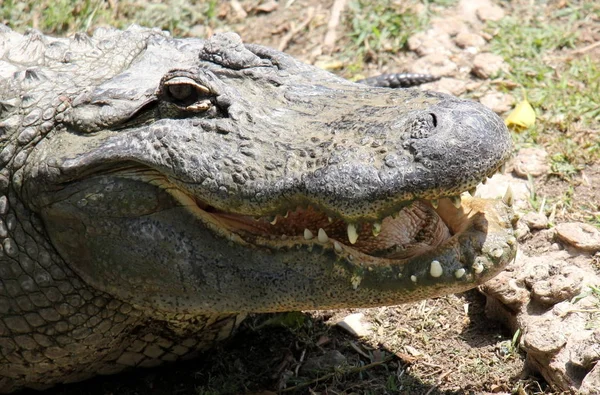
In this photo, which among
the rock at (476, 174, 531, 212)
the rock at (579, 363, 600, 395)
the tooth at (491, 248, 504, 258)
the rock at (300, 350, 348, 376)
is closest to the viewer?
the tooth at (491, 248, 504, 258)

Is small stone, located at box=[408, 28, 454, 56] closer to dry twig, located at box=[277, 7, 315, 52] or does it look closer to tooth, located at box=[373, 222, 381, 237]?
dry twig, located at box=[277, 7, 315, 52]

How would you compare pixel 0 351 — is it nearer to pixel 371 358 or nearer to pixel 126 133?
pixel 126 133

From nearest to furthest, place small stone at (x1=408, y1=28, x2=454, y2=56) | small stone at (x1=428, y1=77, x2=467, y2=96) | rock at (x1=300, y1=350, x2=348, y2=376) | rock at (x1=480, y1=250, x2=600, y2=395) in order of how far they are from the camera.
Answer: rock at (x1=480, y1=250, x2=600, y2=395), rock at (x1=300, y1=350, x2=348, y2=376), small stone at (x1=428, y1=77, x2=467, y2=96), small stone at (x1=408, y1=28, x2=454, y2=56)

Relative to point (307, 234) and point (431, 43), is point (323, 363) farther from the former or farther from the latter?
point (431, 43)

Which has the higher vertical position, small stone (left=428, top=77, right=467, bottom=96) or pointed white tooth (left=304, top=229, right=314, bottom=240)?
pointed white tooth (left=304, top=229, right=314, bottom=240)

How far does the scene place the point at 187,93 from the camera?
338cm

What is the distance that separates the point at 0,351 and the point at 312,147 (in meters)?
1.60

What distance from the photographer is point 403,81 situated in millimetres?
5402

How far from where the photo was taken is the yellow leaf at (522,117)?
5152 millimetres

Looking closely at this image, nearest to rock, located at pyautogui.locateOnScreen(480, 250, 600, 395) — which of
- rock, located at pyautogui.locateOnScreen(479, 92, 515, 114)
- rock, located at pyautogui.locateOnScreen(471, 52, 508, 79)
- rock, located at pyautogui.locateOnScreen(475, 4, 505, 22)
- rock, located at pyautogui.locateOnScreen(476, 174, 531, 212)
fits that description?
rock, located at pyautogui.locateOnScreen(476, 174, 531, 212)

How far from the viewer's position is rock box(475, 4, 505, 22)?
605cm

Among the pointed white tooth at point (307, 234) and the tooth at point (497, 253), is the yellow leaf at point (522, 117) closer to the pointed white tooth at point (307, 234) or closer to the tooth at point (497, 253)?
the tooth at point (497, 253)

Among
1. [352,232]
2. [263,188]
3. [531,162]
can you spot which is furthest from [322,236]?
[531,162]

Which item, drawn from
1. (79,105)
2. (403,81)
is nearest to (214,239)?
(79,105)
